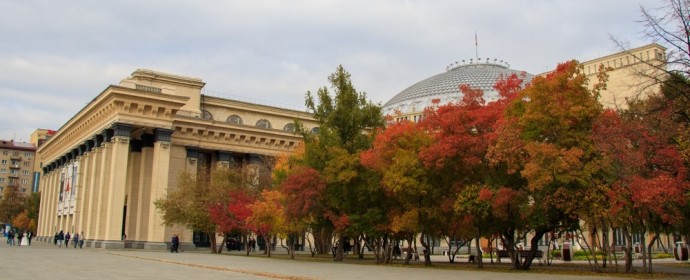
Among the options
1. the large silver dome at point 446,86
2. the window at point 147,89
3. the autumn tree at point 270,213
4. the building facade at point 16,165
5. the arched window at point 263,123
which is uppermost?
the large silver dome at point 446,86

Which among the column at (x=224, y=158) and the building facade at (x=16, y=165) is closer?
the column at (x=224, y=158)

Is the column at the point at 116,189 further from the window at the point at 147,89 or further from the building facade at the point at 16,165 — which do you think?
the building facade at the point at 16,165

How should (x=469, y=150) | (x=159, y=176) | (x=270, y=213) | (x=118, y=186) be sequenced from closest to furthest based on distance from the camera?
(x=469, y=150) → (x=270, y=213) → (x=118, y=186) → (x=159, y=176)

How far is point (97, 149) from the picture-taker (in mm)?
63250

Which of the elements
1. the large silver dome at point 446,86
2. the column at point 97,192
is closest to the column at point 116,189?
the column at point 97,192

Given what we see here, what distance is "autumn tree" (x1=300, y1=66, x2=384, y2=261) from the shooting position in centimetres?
3794

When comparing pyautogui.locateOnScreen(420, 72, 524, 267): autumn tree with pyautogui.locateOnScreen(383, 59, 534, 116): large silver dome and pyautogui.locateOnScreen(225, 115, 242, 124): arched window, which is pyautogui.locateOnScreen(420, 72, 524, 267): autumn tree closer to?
pyautogui.locateOnScreen(225, 115, 242, 124): arched window

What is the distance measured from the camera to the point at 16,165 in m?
182

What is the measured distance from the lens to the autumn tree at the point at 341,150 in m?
37.9

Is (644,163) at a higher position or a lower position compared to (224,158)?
lower

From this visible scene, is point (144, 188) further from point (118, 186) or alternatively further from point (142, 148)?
point (118, 186)

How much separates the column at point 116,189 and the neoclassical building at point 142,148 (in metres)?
0.09

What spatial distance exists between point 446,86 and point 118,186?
104 metres

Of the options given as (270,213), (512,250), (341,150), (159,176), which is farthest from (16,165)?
(512,250)
